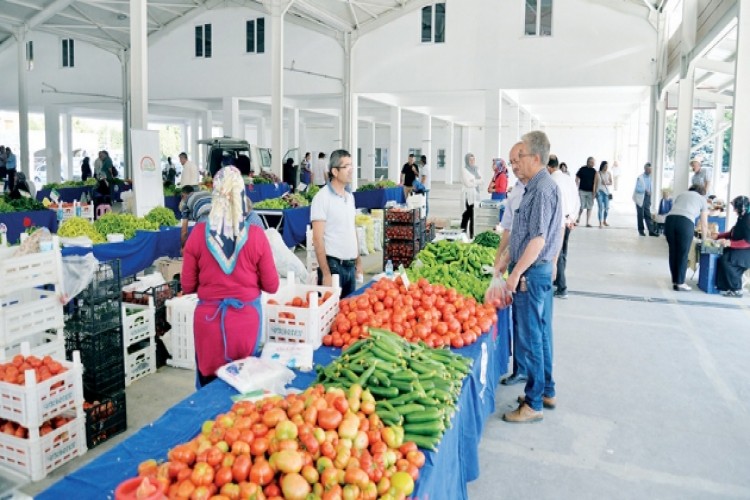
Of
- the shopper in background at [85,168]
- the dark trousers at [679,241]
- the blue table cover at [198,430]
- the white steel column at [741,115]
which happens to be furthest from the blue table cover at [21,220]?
the shopper in background at [85,168]

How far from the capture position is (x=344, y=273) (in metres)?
5.00

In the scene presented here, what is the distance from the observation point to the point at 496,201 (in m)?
12.2

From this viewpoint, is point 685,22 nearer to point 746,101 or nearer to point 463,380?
point 746,101

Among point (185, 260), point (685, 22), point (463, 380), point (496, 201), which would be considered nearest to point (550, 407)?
point (463, 380)

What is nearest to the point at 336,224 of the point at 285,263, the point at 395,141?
the point at 285,263

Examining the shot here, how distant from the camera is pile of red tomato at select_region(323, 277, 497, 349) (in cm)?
369

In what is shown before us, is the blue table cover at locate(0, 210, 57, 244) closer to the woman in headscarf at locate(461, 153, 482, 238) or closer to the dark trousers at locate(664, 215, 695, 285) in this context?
the woman in headscarf at locate(461, 153, 482, 238)

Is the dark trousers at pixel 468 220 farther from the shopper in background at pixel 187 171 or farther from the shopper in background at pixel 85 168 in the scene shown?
the shopper in background at pixel 85 168

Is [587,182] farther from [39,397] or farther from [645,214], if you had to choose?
[39,397]

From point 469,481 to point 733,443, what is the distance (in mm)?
1928

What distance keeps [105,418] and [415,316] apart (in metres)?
2.21

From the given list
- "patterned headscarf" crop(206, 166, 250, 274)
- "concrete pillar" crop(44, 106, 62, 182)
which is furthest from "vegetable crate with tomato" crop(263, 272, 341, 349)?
"concrete pillar" crop(44, 106, 62, 182)

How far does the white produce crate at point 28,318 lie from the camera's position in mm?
3879

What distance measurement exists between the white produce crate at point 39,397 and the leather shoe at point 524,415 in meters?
2.87
